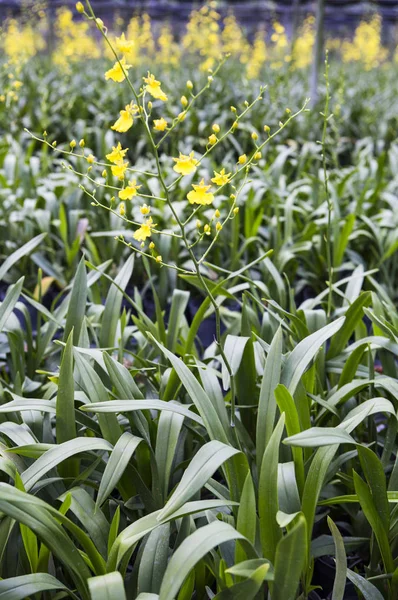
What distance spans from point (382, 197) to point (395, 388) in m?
2.03

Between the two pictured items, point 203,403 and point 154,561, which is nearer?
point 154,561

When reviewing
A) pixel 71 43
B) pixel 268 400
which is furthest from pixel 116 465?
pixel 71 43

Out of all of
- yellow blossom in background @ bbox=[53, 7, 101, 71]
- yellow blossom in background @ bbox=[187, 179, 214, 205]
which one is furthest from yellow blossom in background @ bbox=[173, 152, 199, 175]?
yellow blossom in background @ bbox=[53, 7, 101, 71]

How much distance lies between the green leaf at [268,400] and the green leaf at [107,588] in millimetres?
408

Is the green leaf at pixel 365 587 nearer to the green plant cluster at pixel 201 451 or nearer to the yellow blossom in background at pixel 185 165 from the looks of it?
the green plant cluster at pixel 201 451

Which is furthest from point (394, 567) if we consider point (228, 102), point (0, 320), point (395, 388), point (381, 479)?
point (228, 102)

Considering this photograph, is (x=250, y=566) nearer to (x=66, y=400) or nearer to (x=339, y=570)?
(x=339, y=570)

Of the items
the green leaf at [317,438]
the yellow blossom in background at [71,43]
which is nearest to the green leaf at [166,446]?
the green leaf at [317,438]

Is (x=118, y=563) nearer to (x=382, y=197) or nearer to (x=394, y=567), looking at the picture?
(x=394, y=567)

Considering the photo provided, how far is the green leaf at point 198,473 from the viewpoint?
1.01m

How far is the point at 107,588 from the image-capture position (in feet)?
3.19

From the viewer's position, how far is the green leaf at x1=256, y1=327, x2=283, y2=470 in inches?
52.2

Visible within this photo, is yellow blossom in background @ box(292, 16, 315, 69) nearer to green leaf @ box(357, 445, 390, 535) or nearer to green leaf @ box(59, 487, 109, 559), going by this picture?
green leaf @ box(357, 445, 390, 535)

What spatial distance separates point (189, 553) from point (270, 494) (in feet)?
0.81
